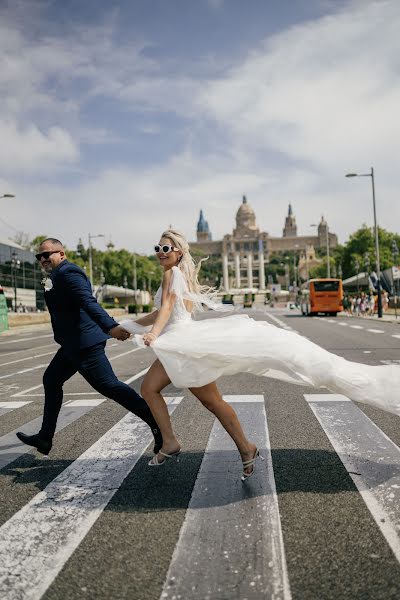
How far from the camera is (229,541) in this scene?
3.38m

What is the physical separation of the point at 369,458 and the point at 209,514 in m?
1.69

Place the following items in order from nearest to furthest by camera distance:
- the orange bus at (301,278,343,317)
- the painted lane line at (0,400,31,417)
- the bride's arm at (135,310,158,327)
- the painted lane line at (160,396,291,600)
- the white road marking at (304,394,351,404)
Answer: the painted lane line at (160,396,291,600) < the bride's arm at (135,310,158,327) < the painted lane line at (0,400,31,417) < the white road marking at (304,394,351,404) < the orange bus at (301,278,343,317)

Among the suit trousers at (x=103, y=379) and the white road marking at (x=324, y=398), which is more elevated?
the suit trousers at (x=103, y=379)

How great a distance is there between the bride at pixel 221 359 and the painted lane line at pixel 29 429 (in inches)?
58.2

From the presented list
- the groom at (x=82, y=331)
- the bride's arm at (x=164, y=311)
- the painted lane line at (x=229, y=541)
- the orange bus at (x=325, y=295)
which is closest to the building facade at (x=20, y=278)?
the orange bus at (x=325, y=295)

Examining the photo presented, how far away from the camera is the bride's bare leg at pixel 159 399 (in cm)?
475

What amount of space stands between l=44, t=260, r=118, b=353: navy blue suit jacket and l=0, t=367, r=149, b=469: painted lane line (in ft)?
3.67

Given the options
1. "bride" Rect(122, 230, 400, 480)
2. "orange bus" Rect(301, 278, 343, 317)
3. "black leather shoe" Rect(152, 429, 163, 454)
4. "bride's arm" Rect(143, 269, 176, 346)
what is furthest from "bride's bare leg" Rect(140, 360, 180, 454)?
"orange bus" Rect(301, 278, 343, 317)

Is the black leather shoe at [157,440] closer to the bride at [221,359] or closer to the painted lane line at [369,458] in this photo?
the bride at [221,359]

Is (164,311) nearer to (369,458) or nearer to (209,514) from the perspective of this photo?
(209,514)

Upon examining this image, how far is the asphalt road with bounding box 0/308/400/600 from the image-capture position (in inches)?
115

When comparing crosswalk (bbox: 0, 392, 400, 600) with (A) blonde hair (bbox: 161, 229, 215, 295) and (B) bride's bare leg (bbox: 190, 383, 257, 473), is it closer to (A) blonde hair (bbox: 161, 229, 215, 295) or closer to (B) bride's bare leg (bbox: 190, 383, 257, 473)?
(B) bride's bare leg (bbox: 190, 383, 257, 473)

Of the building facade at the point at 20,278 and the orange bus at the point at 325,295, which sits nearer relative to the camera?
the orange bus at the point at 325,295

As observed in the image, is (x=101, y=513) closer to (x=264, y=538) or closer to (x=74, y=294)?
(x=264, y=538)
